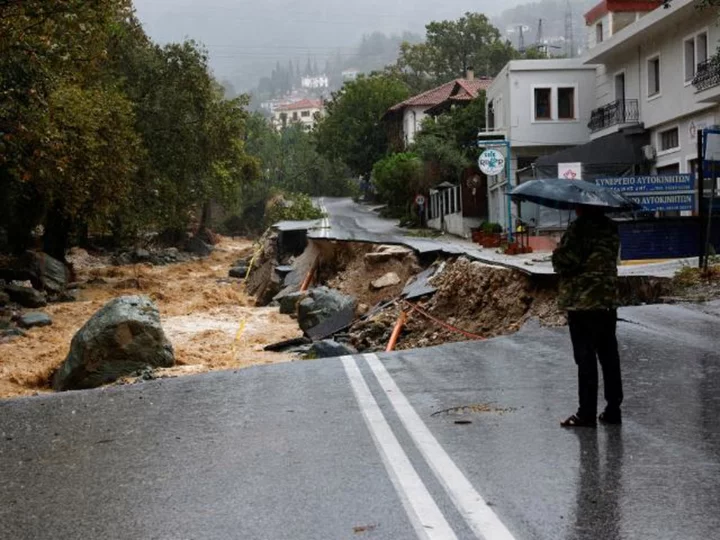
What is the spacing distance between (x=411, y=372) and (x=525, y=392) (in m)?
1.96

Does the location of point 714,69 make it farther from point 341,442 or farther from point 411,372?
point 341,442

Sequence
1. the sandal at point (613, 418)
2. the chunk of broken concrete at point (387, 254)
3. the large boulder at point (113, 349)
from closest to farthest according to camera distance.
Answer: the sandal at point (613, 418)
the large boulder at point (113, 349)
the chunk of broken concrete at point (387, 254)

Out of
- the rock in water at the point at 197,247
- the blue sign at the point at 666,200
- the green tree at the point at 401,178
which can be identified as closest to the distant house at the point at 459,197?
the green tree at the point at 401,178

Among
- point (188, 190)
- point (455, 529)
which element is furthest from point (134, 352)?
point (188, 190)

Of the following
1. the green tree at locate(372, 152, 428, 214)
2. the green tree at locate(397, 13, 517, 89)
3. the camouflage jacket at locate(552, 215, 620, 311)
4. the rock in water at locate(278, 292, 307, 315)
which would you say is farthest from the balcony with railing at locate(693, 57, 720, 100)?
the green tree at locate(397, 13, 517, 89)

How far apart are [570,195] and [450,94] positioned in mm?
63952

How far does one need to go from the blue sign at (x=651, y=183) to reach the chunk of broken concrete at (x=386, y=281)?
20.6 feet

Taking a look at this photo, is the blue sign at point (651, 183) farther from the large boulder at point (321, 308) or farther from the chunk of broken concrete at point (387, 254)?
the chunk of broken concrete at point (387, 254)

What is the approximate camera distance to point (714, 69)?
28.1 meters

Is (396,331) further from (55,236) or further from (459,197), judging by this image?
(459,197)

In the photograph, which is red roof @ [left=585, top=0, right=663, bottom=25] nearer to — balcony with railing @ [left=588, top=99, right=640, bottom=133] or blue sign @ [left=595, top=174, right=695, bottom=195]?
balcony with railing @ [left=588, top=99, right=640, bottom=133]

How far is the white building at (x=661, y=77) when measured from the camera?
97.7 ft

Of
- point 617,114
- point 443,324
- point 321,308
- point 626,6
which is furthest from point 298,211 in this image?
point 443,324

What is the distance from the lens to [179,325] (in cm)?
2700
